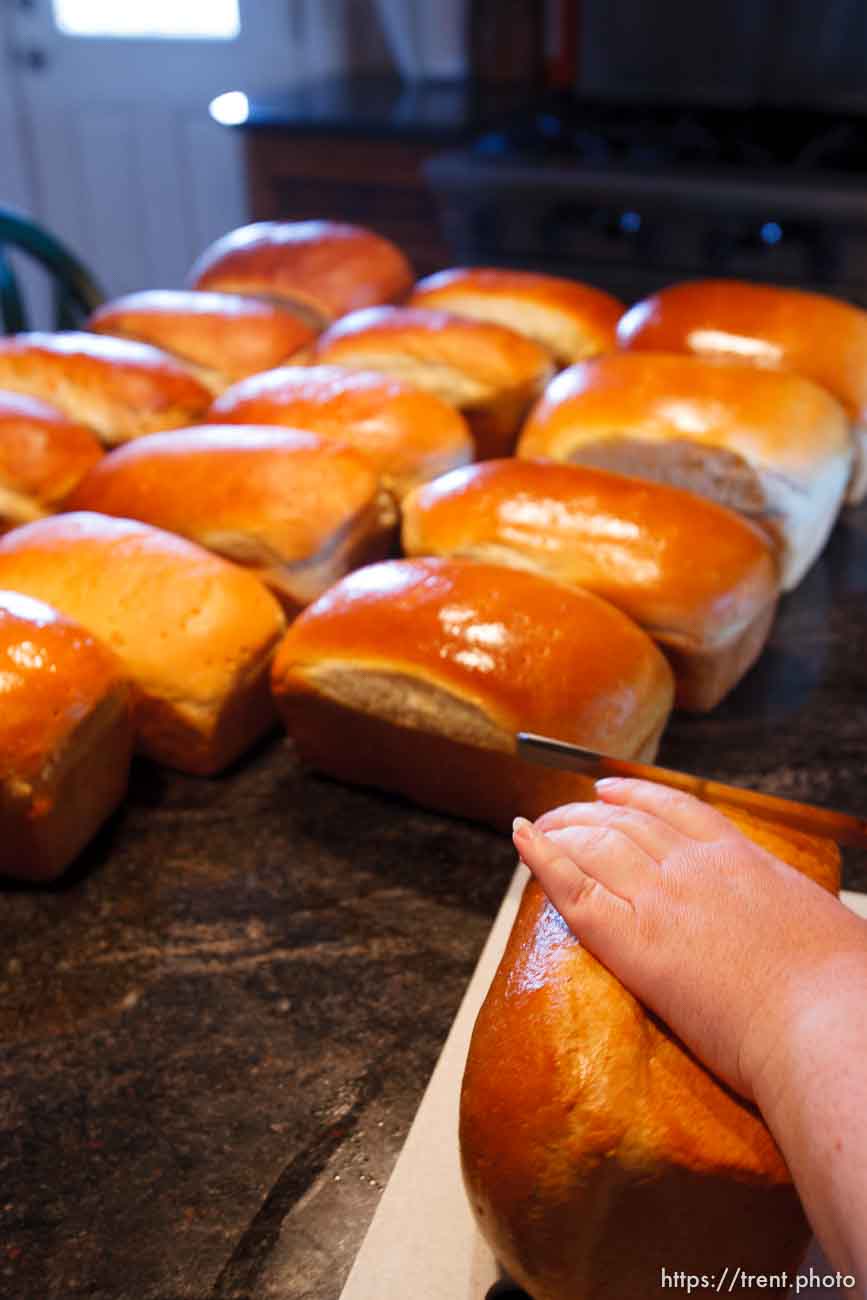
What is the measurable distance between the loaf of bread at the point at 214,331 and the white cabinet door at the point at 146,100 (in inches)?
90.3

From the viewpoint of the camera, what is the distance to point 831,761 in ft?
3.27

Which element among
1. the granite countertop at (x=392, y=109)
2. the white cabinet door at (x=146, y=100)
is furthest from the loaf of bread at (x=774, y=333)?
the white cabinet door at (x=146, y=100)

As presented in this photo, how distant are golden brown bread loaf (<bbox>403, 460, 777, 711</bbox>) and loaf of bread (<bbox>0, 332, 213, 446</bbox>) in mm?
459

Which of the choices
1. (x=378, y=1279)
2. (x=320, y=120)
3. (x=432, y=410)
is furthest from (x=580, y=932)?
(x=320, y=120)

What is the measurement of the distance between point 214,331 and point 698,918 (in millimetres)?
1257

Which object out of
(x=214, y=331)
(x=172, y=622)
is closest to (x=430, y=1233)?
(x=172, y=622)

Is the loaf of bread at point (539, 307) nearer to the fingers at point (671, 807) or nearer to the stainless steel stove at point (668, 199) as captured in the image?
the stainless steel stove at point (668, 199)

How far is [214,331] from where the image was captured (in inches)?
60.9

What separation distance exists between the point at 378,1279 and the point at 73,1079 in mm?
253

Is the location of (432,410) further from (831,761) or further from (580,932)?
(580,932)

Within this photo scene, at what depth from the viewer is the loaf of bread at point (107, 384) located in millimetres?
1354

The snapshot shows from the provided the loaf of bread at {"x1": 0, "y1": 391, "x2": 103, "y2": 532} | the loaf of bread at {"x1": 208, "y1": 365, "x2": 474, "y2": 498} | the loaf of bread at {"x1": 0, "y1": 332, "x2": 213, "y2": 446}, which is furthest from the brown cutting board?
the loaf of bread at {"x1": 0, "y1": 332, "x2": 213, "y2": 446}

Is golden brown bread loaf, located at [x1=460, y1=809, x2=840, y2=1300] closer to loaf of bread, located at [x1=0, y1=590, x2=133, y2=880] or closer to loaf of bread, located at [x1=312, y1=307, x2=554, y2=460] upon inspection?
loaf of bread, located at [x1=0, y1=590, x2=133, y2=880]

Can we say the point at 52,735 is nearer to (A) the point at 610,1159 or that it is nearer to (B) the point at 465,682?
(B) the point at 465,682
